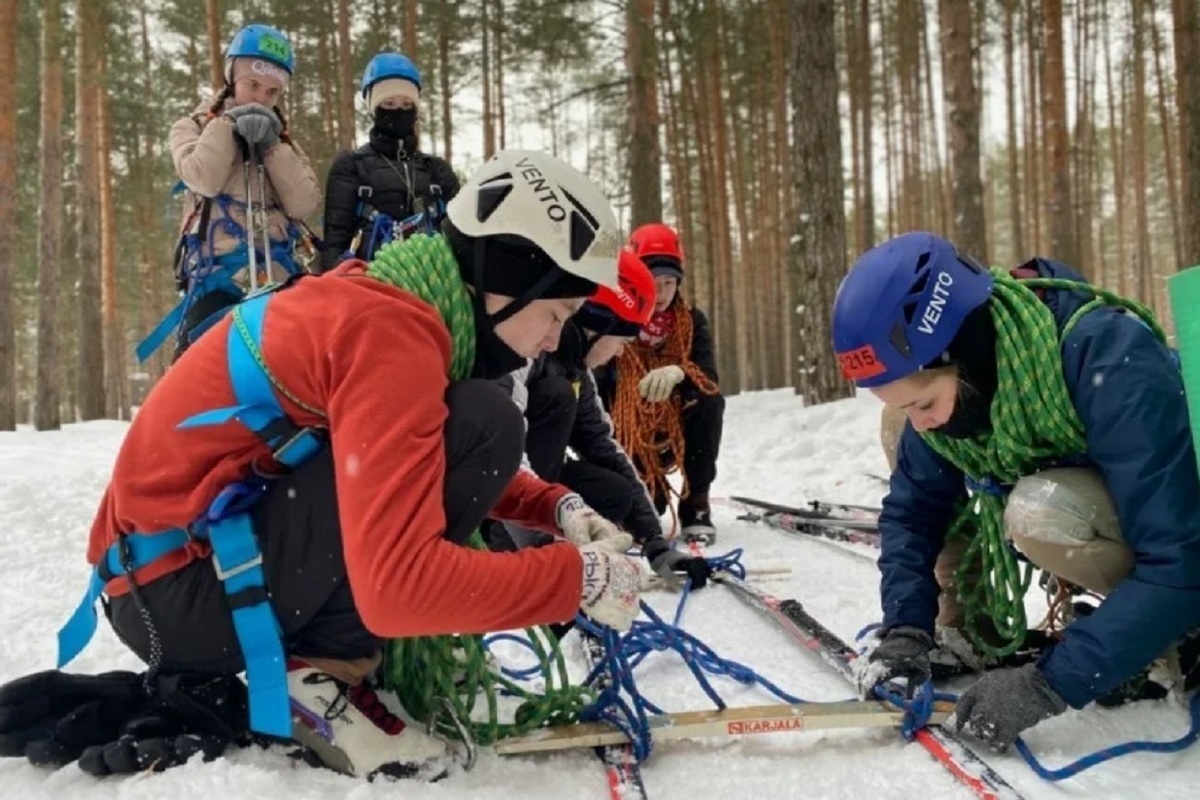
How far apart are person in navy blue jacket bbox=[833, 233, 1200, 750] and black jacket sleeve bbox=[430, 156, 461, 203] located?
2741mm

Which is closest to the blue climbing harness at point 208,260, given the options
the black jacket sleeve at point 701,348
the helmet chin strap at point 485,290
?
the black jacket sleeve at point 701,348

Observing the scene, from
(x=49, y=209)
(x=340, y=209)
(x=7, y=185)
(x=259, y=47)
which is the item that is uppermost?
(x=49, y=209)

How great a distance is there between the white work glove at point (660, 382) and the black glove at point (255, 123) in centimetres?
188

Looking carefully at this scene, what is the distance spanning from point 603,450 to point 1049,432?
1.76 metres

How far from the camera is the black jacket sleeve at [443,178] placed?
4.22 meters

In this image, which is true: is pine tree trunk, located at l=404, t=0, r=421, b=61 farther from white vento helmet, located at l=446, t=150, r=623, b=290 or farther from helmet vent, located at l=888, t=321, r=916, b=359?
helmet vent, located at l=888, t=321, r=916, b=359

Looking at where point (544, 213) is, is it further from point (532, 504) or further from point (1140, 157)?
point (1140, 157)

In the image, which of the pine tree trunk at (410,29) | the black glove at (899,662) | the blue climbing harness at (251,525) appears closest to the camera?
the blue climbing harness at (251,525)

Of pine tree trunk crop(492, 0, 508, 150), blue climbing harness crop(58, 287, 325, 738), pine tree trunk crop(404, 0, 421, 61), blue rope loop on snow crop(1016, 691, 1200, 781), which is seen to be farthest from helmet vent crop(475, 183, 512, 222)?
pine tree trunk crop(492, 0, 508, 150)

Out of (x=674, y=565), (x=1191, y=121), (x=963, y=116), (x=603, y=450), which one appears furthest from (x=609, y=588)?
(x=1191, y=121)

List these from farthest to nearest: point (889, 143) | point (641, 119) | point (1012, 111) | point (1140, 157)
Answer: point (889, 143) < point (1140, 157) < point (1012, 111) < point (641, 119)

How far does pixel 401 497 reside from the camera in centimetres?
142

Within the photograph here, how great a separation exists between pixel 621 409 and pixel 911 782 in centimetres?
293

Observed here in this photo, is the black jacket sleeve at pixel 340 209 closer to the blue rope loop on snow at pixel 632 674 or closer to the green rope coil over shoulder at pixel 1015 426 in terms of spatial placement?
the blue rope loop on snow at pixel 632 674
